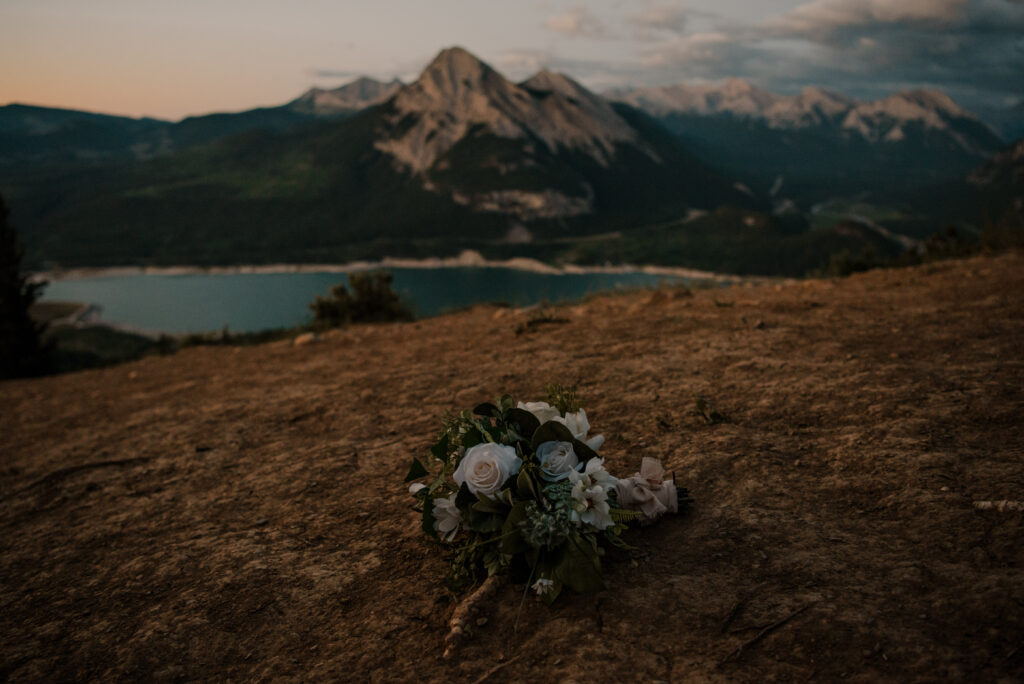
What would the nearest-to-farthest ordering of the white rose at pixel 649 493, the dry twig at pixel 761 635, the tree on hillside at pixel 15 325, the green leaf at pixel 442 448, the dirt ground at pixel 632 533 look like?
the dry twig at pixel 761 635 → the dirt ground at pixel 632 533 → the green leaf at pixel 442 448 → the white rose at pixel 649 493 → the tree on hillside at pixel 15 325

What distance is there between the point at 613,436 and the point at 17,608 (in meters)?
4.13

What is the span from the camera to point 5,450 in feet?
26.5

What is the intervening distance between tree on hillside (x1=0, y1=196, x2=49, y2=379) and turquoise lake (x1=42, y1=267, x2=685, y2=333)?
64.5 meters

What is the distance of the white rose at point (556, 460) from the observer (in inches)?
119

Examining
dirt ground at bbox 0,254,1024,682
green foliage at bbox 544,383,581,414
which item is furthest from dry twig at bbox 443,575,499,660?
green foliage at bbox 544,383,581,414

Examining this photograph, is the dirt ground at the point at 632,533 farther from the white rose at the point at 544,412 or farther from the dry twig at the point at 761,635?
the white rose at the point at 544,412

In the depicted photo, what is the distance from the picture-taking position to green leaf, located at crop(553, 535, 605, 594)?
112 inches

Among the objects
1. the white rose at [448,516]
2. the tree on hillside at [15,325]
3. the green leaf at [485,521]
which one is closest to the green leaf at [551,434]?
the green leaf at [485,521]

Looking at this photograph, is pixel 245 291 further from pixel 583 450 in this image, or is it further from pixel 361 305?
pixel 583 450

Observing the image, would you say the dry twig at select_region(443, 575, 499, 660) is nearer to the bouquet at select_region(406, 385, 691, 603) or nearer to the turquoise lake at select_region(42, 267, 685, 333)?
the bouquet at select_region(406, 385, 691, 603)

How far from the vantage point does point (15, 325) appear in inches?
930

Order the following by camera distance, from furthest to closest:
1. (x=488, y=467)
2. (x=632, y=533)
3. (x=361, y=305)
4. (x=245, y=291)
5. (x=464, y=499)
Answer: (x=245, y=291) → (x=361, y=305) → (x=632, y=533) → (x=464, y=499) → (x=488, y=467)

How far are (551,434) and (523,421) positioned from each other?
225 millimetres

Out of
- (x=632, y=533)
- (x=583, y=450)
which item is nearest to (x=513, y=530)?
(x=583, y=450)
